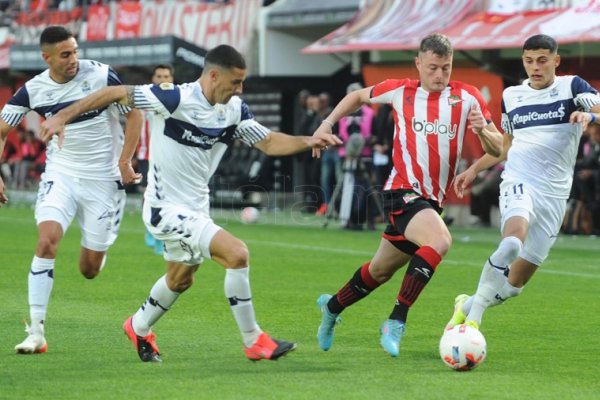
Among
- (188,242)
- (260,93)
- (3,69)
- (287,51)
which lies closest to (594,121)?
(188,242)

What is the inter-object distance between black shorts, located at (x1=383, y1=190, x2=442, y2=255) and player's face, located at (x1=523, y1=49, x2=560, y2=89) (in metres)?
1.40

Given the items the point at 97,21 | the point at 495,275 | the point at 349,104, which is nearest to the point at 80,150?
the point at 349,104

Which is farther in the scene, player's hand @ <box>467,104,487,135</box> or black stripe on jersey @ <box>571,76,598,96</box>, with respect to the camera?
black stripe on jersey @ <box>571,76,598,96</box>

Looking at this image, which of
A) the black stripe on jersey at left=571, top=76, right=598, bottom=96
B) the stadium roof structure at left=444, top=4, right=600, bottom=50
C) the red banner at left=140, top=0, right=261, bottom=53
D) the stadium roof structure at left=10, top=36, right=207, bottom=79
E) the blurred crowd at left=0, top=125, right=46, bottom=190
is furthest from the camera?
the blurred crowd at left=0, top=125, right=46, bottom=190

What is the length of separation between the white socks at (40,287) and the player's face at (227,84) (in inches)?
72.0

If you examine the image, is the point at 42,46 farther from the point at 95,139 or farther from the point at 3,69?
the point at 3,69

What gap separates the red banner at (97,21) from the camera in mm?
34219

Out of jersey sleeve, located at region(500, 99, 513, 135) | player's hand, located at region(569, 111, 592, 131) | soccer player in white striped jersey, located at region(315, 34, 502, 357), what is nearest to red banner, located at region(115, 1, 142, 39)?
jersey sleeve, located at region(500, 99, 513, 135)

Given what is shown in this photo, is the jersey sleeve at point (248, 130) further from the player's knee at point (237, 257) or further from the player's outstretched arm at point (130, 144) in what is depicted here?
the player's outstretched arm at point (130, 144)

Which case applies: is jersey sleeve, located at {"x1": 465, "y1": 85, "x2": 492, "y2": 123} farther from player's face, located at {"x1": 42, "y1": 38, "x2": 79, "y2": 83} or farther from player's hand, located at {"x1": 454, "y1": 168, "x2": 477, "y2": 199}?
player's face, located at {"x1": 42, "y1": 38, "x2": 79, "y2": 83}

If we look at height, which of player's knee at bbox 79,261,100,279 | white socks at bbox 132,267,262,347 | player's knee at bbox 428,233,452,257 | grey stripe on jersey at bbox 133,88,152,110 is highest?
grey stripe on jersey at bbox 133,88,152,110

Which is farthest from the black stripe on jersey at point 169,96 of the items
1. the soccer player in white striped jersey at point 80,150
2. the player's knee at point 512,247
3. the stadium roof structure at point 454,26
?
the stadium roof structure at point 454,26

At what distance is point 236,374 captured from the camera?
8.49m

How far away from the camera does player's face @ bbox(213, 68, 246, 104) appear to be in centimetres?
872
